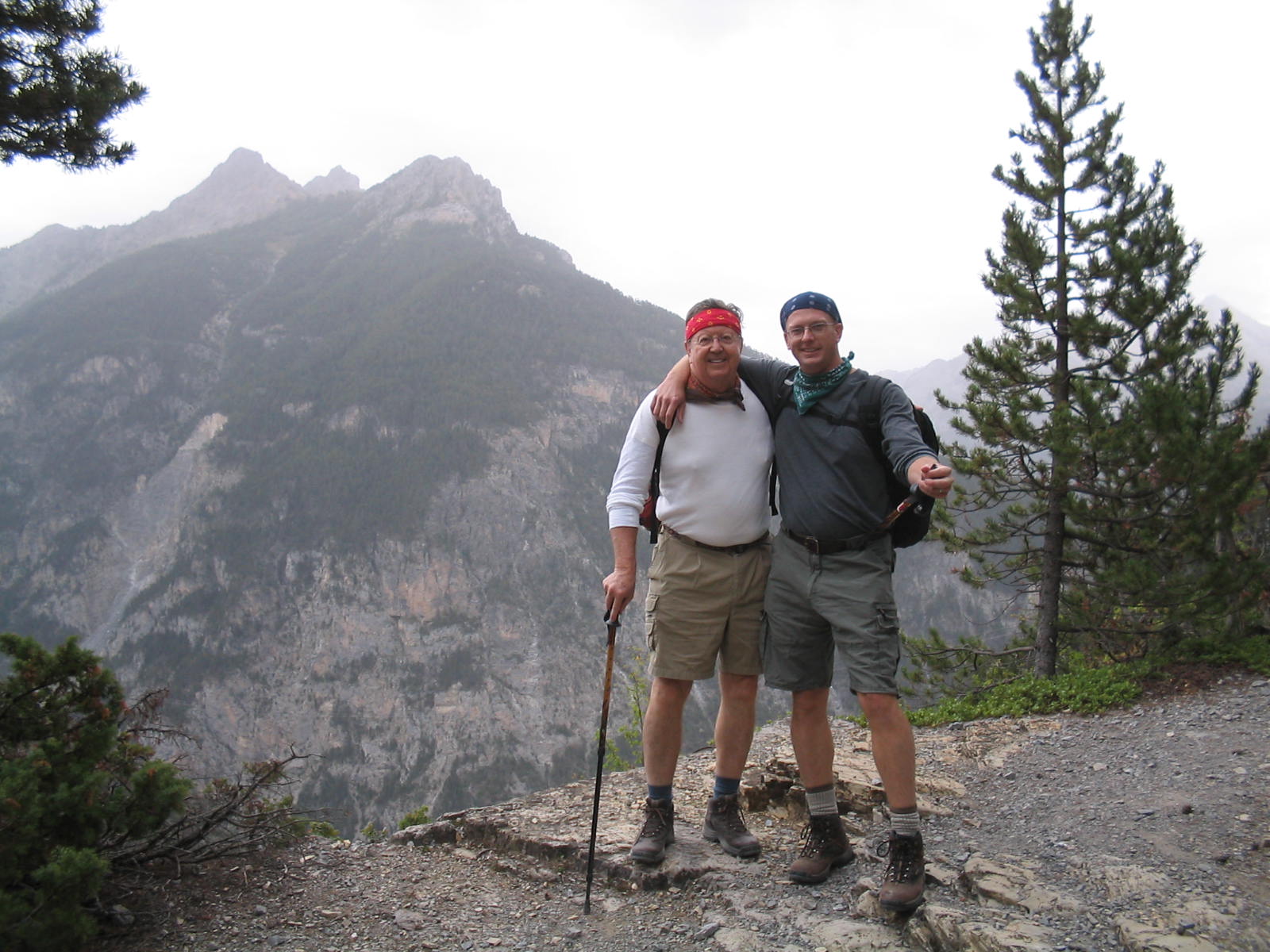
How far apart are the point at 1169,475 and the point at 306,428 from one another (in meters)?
113

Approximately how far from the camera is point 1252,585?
608 cm

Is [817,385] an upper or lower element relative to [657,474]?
upper

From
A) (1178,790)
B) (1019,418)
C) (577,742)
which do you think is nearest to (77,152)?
(1178,790)

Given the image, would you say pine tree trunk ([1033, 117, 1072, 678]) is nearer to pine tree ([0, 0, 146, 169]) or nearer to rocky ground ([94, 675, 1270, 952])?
rocky ground ([94, 675, 1270, 952])

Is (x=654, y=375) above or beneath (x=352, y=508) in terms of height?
above

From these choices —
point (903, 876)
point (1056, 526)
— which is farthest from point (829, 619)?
point (1056, 526)

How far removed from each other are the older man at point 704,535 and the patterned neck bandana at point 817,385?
0.22 metres

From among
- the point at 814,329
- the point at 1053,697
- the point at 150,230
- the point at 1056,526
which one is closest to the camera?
the point at 814,329

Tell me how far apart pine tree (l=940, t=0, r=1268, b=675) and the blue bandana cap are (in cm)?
461

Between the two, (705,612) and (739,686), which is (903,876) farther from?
(705,612)

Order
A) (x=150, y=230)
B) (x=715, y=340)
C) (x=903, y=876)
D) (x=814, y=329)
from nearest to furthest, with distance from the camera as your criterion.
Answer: (x=903, y=876), (x=814, y=329), (x=715, y=340), (x=150, y=230)

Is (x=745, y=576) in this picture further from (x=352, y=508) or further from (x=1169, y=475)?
Answer: (x=352, y=508)

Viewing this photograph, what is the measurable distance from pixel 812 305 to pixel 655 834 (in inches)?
86.9

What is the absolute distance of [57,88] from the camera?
3.79 m
